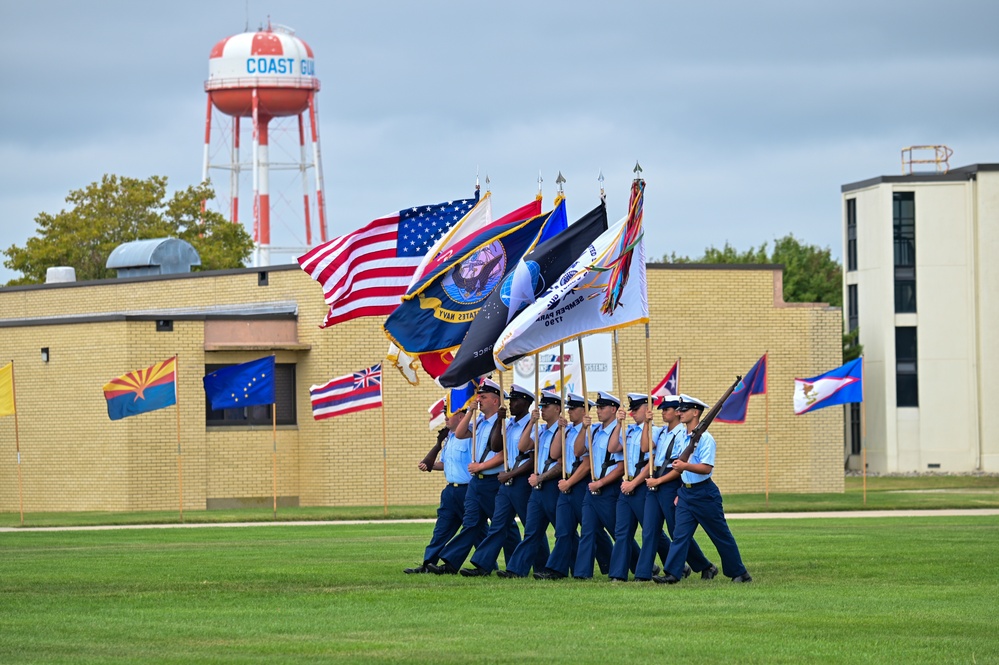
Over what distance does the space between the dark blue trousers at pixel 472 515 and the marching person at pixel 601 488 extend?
1180 millimetres

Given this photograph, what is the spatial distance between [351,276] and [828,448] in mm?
22703

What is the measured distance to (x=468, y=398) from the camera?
19.7m

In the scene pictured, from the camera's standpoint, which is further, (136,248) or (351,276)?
(136,248)

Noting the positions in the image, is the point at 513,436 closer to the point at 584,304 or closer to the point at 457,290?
the point at 584,304

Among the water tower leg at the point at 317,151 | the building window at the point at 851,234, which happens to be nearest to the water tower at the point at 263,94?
the water tower leg at the point at 317,151

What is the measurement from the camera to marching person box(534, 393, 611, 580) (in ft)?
56.4

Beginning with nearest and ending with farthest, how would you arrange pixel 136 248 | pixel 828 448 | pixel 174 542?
1. pixel 174 542
2. pixel 828 448
3. pixel 136 248

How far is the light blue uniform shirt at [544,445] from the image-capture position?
17516 millimetres

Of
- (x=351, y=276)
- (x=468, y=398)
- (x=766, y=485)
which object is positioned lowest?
(x=766, y=485)

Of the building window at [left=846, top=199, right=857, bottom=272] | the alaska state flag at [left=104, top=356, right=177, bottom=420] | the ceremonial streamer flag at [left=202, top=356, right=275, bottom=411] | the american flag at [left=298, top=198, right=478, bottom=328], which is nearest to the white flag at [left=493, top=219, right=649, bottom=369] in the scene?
the american flag at [left=298, top=198, right=478, bottom=328]

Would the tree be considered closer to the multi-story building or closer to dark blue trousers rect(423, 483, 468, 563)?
the multi-story building

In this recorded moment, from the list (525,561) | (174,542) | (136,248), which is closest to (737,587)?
(525,561)

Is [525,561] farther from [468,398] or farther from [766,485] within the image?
[766,485]

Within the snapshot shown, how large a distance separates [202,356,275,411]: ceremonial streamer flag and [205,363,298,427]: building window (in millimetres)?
4184
